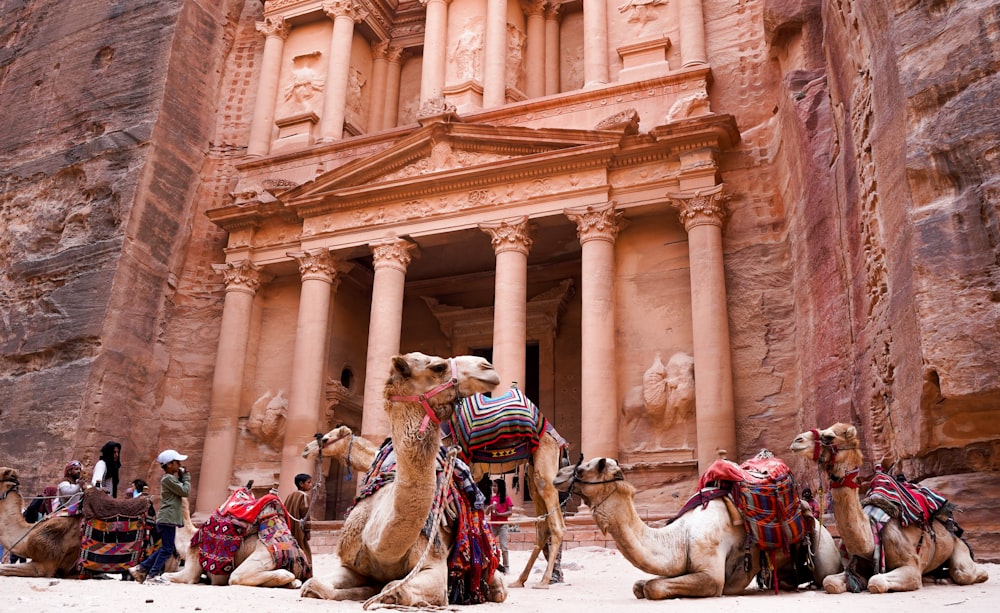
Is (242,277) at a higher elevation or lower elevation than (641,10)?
lower

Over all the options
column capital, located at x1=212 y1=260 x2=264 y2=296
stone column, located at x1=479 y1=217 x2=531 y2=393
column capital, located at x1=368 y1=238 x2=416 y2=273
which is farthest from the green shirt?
column capital, located at x1=212 y1=260 x2=264 y2=296

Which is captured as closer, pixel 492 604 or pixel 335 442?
pixel 492 604

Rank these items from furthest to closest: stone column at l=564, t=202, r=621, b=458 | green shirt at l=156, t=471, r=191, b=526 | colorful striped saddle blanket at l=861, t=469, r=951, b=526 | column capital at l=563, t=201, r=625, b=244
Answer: column capital at l=563, t=201, r=625, b=244 < stone column at l=564, t=202, r=621, b=458 < green shirt at l=156, t=471, r=191, b=526 < colorful striped saddle blanket at l=861, t=469, r=951, b=526

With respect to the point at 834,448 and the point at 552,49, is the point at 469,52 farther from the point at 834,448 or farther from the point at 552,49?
the point at 834,448

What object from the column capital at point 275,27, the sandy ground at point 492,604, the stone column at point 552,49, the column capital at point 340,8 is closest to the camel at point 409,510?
the sandy ground at point 492,604

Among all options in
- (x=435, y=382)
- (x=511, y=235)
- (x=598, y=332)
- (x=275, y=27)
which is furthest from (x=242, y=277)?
(x=435, y=382)

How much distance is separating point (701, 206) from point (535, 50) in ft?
28.2

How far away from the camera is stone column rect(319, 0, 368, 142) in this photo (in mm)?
22406

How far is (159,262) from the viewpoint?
20.9 meters

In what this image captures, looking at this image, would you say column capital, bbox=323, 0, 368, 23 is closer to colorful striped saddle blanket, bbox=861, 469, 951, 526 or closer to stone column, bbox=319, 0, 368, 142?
stone column, bbox=319, 0, 368, 142

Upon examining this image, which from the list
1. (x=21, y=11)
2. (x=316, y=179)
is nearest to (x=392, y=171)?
(x=316, y=179)

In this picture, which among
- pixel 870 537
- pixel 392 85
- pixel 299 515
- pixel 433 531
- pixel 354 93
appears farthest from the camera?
pixel 392 85

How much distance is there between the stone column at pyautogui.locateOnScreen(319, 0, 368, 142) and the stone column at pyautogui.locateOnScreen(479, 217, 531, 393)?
673cm

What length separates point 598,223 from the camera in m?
17.2
